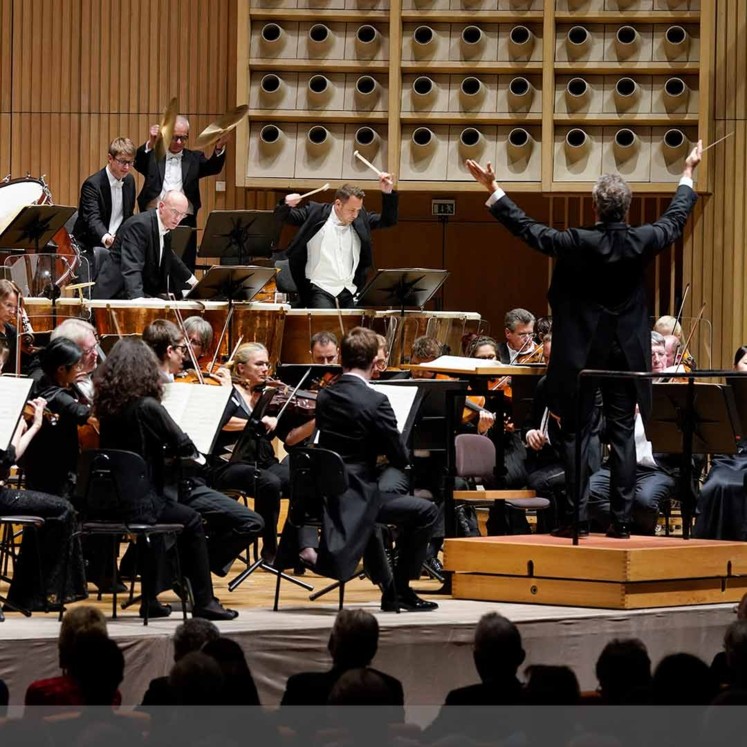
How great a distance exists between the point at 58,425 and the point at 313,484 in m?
1.02

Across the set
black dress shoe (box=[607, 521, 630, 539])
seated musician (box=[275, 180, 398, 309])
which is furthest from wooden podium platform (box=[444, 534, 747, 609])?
seated musician (box=[275, 180, 398, 309])

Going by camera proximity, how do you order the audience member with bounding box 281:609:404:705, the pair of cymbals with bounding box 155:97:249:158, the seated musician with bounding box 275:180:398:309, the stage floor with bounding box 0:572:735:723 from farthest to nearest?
1. the pair of cymbals with bounding box 155:97:249:158
2. the seated musician with bounding box 275:180:398:309
3. the stage floor with bounding box 0:572:735:723
4. the audience member with bounding box 281:609:404:705

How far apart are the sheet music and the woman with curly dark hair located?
0.19 meters

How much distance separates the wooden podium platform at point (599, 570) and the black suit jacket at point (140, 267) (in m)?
3.24

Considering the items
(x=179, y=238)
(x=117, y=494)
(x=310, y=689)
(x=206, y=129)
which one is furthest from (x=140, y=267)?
(x=310, y=689)

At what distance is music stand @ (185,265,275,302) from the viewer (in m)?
7.73

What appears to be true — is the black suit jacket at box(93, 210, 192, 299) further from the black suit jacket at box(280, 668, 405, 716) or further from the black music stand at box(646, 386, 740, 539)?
the black suit jacket at box(280, 668, 405, 716)

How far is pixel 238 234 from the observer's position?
8594 mm

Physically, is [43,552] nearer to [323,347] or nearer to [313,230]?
[323,347]

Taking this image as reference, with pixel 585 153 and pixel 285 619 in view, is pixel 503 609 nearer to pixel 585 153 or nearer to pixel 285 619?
pixel 285 619

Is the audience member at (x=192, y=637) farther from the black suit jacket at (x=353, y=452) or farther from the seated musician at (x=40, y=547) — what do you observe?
the seated musician at (x=40, y=547)

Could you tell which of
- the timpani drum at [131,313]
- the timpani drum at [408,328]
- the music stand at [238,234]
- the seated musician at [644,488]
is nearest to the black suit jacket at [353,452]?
the seated musician at [644,488]

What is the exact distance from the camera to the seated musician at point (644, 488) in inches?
248
